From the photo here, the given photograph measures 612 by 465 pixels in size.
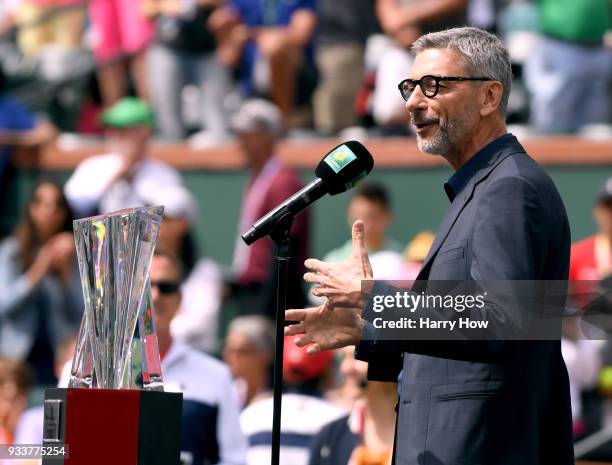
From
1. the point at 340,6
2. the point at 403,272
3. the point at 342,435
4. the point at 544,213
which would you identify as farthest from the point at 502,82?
the point at 340,6

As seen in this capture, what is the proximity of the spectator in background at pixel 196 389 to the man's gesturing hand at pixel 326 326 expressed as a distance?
6.72 feet

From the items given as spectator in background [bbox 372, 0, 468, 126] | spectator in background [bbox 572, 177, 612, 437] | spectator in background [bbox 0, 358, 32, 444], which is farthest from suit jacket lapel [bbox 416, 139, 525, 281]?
spectator in background [bbox 372, 0, 468, 126]

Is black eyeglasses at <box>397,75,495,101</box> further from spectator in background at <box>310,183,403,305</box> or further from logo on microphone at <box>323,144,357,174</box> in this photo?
spectator in background at <box>310,183,403,305</box>

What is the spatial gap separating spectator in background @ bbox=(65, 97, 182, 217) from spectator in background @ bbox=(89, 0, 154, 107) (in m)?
0.94

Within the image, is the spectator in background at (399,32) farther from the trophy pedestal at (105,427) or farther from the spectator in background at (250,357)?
the trophy pedestal at (105,427)

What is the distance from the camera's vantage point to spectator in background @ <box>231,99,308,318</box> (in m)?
7.72

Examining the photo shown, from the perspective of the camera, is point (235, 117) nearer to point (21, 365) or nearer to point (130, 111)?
point (130, 111)

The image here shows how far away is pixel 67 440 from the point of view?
332cm

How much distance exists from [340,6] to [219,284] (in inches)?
71.3

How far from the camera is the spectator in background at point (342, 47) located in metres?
8.38

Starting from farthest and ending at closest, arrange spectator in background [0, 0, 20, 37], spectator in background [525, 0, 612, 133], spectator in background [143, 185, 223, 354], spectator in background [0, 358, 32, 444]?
spectator in background [0, 0, 20, 37] < spectator in background [143, 185, 223, 354] < spectator in background [525, 0, 612, 133] < spectator in background [0, 358, 32, 444]

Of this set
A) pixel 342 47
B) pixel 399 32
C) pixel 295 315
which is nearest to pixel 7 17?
Answer: pixel 342 47

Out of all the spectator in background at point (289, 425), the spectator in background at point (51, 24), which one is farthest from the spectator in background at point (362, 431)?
the spectator in background at point (51, 24)

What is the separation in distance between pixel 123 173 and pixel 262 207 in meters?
0.91
